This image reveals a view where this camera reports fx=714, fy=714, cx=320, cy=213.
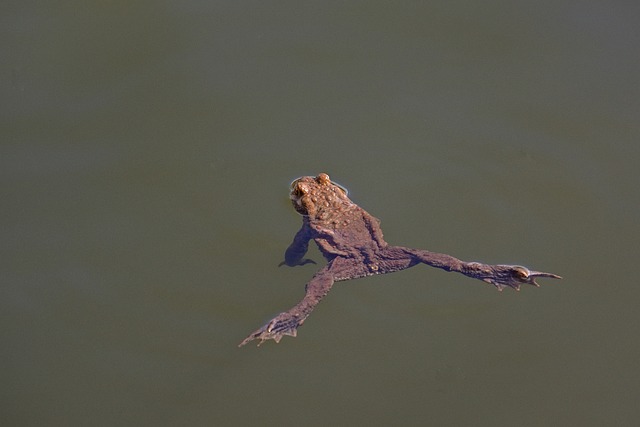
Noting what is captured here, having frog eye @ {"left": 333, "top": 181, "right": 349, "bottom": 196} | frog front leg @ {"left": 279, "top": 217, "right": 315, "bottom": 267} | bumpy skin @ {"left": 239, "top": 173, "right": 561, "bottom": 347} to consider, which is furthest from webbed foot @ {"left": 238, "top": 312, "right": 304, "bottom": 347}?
frog eye @ {"left": 333, "top": 181, "right": 349, "bottom": 196}

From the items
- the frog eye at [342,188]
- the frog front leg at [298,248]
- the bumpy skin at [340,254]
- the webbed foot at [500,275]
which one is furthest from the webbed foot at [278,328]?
the frog eye at [342,188]

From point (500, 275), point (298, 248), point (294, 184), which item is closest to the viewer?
point (500, 275)

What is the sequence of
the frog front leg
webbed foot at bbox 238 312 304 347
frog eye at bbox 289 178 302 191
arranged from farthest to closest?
frog eye at bbox 289 178 302 191, the frog front leg, webbed foot at bbox 238 312 304 347

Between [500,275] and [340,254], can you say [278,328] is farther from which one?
[500,275]

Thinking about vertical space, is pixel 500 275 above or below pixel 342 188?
below

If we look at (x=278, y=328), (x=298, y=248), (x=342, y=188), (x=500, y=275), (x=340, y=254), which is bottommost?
(x=278, y=328)

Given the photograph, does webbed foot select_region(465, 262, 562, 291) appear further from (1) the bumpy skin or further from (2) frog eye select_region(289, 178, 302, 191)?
(2) frog eye select_region(289, 178, 302, 191)

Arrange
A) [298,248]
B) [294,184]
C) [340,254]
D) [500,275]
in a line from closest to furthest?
[500,275] → [340,254] → [298,248] → [294,184]

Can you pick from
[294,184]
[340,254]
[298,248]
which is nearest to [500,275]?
[340,254]
